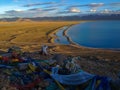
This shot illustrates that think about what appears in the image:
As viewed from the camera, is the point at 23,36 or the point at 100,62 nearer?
the point at 100,62

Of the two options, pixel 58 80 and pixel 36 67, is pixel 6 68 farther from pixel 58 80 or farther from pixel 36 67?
pixel 58 80

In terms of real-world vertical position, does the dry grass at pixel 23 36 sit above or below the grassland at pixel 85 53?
below

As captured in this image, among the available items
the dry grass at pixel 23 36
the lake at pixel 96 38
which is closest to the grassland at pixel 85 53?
the dry grass at pixel 23 36

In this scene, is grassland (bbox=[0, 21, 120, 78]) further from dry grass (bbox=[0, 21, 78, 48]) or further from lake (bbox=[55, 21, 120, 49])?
lake (bbox=[55, 21, 120, 49])

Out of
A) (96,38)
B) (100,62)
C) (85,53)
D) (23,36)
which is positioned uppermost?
(100,62)

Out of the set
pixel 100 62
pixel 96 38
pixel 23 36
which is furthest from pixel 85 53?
pixel 23 36

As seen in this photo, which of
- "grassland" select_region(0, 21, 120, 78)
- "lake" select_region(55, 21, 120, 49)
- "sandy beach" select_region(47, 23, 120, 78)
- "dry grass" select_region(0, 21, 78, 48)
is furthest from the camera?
"dry grass" select_region(0, 21, 78, 48)

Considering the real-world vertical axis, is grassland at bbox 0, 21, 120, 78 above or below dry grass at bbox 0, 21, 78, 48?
above

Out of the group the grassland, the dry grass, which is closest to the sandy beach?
the grassland

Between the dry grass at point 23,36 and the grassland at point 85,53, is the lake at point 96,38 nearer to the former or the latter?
the dry grass at point 23,36

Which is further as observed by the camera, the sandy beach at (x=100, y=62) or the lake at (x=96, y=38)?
the lake at (x=96, y=38)

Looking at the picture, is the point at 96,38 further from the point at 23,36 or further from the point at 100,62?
the point at 100,62
